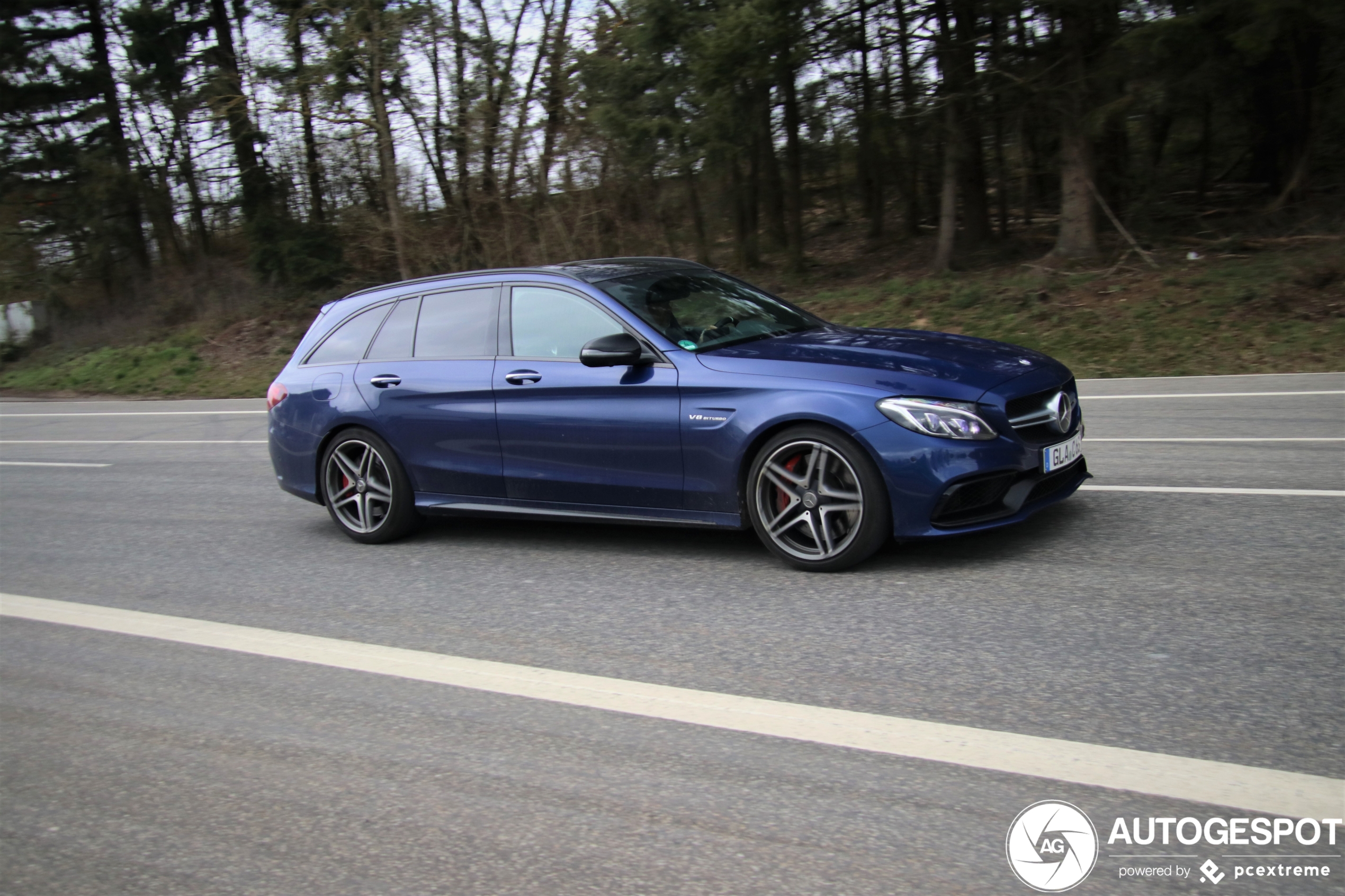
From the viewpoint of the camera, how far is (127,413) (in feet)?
60.1

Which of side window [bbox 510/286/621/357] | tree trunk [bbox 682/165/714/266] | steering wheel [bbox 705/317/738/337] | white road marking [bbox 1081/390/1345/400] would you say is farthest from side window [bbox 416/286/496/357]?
tree trunk [bbox 682/165/714/266]

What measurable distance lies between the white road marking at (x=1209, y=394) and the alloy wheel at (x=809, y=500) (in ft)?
19.3

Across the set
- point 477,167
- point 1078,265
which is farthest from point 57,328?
point 1078,265

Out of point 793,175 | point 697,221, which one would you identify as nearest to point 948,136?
point 793,175

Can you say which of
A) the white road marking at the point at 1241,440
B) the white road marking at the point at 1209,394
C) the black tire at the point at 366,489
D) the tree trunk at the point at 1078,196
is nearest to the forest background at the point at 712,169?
the tree trunk at the point at 1078,196

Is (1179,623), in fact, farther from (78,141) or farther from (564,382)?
(78,141)

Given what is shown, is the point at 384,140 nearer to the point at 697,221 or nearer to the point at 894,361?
the point at 697,221

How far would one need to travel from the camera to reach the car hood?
556cm

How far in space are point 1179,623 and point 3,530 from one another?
28.7 ft

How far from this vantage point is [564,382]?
651cm

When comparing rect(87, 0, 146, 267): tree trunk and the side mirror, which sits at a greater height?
rect(87, 0, 146, 267): tree trunk

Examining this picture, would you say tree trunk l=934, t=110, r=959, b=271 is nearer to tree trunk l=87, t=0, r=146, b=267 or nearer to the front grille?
the front grille

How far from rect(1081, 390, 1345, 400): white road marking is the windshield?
16.0 feet

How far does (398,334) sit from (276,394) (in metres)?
1.14
